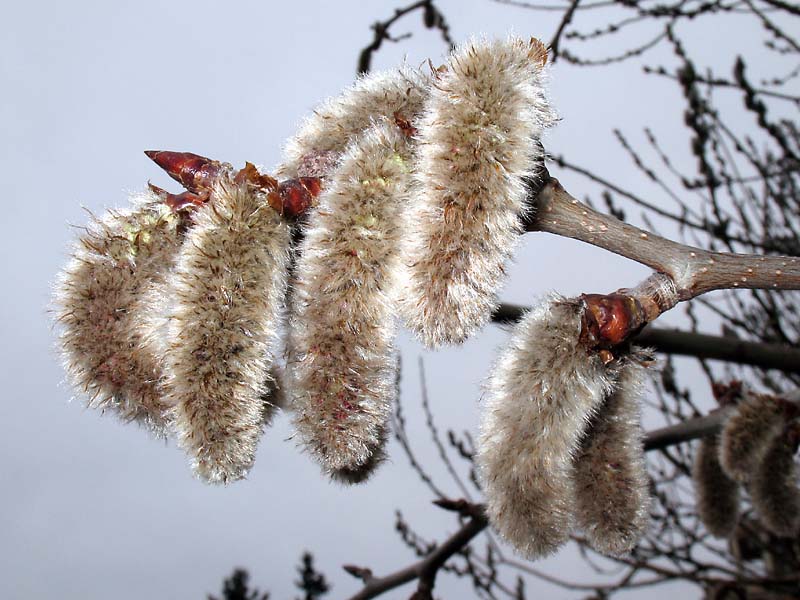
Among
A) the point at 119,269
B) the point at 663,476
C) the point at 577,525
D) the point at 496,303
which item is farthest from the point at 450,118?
the point at 663,476

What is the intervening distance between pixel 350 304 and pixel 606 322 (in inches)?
19.7

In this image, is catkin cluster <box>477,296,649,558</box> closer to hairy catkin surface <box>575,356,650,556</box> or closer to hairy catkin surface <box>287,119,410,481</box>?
hairy catkin surface <box>575,356,650,556</box>

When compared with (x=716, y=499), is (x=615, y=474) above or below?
below

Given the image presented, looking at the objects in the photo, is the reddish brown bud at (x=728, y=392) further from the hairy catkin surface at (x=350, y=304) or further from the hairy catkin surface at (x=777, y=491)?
the hairy catkin surface at (x=350, y=304)

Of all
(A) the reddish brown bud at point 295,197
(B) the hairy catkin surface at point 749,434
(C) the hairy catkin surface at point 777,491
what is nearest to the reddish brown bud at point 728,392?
(B) the hairy catkin surface at point 749,434

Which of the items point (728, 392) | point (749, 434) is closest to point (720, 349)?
point (728, 392)

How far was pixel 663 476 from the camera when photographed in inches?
198

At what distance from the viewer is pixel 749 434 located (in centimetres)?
257

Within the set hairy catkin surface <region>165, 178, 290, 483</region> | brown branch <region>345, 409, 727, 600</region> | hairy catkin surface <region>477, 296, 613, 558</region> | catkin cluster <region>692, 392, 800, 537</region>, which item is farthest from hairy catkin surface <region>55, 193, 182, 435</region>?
catkin cluster <region>692, 392, 800, 537</region>

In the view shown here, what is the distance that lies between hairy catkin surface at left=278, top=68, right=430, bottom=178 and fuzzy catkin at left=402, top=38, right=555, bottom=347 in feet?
0.65

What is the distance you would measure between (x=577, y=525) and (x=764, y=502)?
122cm

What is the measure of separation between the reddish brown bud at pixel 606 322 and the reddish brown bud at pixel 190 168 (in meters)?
0.72

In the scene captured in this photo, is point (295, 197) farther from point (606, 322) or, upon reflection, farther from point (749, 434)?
point (749, 434)

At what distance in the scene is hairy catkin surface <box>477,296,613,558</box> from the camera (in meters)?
1.34
